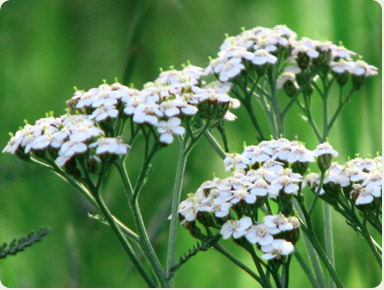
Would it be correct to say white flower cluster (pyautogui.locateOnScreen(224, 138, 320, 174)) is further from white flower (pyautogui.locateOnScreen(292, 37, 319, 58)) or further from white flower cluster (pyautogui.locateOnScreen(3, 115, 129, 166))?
white flower (pyautogui.locateOnScreen(292, 37, 319, 58))

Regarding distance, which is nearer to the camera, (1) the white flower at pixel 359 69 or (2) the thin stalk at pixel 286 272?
(2) the thin stalk at pixel 286 272

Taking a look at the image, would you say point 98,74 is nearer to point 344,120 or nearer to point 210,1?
point 210,1

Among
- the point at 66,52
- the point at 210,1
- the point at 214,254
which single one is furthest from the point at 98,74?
the point at 214,254

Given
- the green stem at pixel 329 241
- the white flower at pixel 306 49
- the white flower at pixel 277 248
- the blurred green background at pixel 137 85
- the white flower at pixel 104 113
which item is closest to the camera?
the white flower at pixel 277 248

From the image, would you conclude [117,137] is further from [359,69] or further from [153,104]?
[359,69]

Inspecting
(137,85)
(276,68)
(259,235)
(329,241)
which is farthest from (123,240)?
(137,85)

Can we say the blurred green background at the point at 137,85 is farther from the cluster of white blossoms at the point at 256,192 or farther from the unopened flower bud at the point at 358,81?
the cluster of white blossoms at the point at 256,192

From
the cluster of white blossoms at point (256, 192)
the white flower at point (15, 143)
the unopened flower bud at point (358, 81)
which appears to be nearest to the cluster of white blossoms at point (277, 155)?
the cluster of white blossoms at point (256, 192)
